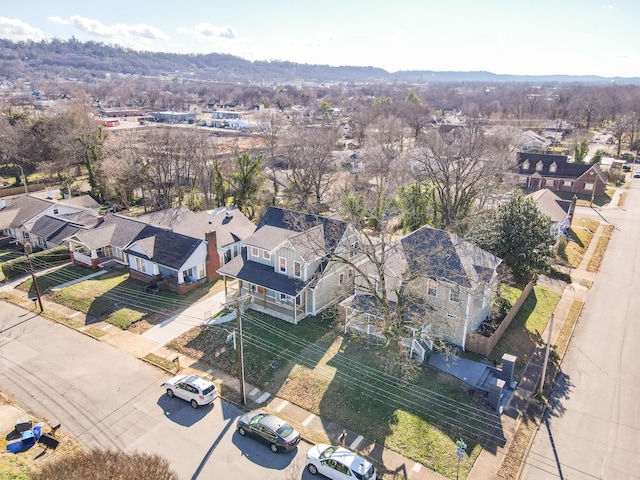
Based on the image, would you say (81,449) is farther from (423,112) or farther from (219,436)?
(423,112)

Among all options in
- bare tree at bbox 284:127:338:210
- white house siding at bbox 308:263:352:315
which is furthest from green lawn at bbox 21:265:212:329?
bare tree at bbox 284:127:338:210

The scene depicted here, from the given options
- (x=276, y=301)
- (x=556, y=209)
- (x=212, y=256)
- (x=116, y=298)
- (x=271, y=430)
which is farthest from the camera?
(x=556, y=209)

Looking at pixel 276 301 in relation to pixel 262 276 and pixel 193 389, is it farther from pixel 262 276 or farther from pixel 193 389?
pixel 193 389

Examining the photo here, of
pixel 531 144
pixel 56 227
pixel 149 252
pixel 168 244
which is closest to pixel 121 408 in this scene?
pixel 149 252

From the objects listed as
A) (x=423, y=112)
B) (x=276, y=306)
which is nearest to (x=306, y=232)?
(x=276, y=306)

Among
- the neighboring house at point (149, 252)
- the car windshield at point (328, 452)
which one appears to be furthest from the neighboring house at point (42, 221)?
the car windshield at point (328, 452)

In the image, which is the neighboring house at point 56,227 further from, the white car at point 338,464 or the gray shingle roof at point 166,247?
the white car at point 338,464
